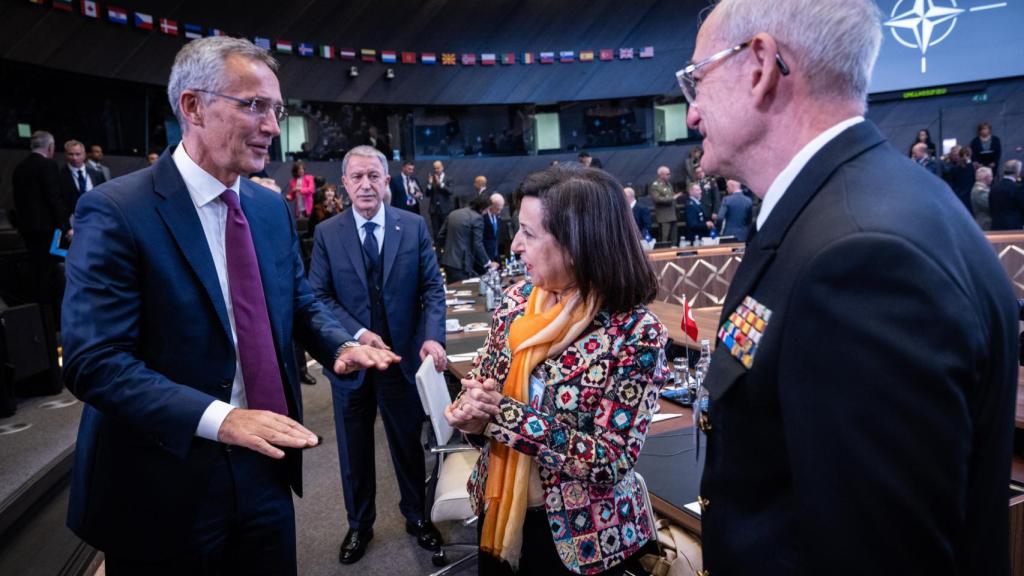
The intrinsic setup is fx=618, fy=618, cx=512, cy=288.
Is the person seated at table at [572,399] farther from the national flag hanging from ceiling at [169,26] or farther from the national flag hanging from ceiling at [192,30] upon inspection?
the national flag hanging from ceiling at [192,30]

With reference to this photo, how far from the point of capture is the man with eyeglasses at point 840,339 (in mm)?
631

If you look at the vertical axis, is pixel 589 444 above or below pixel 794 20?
below

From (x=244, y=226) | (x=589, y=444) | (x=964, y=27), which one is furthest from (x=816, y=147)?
(x=964, y=27)

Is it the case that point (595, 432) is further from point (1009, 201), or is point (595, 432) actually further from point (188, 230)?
point (1009, 201)

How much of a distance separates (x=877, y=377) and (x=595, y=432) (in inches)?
36.9

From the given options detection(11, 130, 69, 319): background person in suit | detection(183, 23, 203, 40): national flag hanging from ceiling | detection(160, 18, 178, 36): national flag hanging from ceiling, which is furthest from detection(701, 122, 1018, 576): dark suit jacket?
detection(183, 23, 203, 40): national flag hanging from ceiling

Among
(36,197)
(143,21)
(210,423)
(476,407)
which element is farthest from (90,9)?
(476,407)

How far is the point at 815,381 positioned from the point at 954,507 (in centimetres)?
19

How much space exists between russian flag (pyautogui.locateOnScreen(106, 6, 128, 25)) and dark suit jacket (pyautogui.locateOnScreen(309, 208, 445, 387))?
8.56m

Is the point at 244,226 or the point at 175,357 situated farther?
the point at 244,226

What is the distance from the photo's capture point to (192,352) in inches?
55.7

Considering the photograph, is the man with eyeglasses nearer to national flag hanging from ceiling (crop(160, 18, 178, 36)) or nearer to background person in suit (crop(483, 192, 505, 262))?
background person in suit (crop(483, 192, 505, 262))

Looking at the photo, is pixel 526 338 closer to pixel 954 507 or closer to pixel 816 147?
pixel 816 147

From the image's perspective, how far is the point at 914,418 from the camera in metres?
0.62
